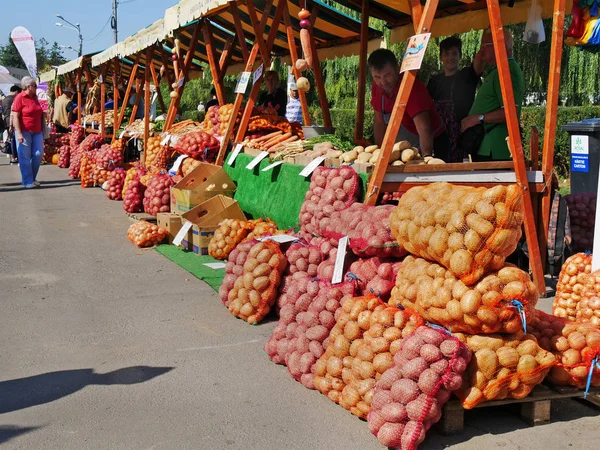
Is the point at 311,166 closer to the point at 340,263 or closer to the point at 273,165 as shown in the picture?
the point at 273,165

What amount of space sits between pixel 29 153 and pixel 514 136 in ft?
38.1

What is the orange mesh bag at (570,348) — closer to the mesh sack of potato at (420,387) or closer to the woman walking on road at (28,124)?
the mesh sack of potato at (420,387)

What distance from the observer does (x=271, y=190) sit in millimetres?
8180

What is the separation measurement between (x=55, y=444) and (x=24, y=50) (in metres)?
31.0

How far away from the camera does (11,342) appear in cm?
517

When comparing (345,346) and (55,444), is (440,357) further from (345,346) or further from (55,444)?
(55,444)

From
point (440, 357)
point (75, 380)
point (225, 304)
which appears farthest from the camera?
point (225, 304)

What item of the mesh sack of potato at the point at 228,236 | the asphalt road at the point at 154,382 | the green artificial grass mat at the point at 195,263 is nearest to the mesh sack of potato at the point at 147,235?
the green artificial grass mat at the point at 195,263

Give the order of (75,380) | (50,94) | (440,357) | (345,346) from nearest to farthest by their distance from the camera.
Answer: (440,357), (345,346), (75,380), (50,94)

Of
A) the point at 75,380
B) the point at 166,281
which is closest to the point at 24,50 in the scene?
the point at 166,281

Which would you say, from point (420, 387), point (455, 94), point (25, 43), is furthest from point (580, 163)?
point (25, 43)

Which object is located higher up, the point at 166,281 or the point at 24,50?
the point at 24,50

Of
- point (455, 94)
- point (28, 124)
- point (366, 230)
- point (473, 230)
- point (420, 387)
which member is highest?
point (28, 124)

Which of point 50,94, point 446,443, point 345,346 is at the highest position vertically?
point 50,94
